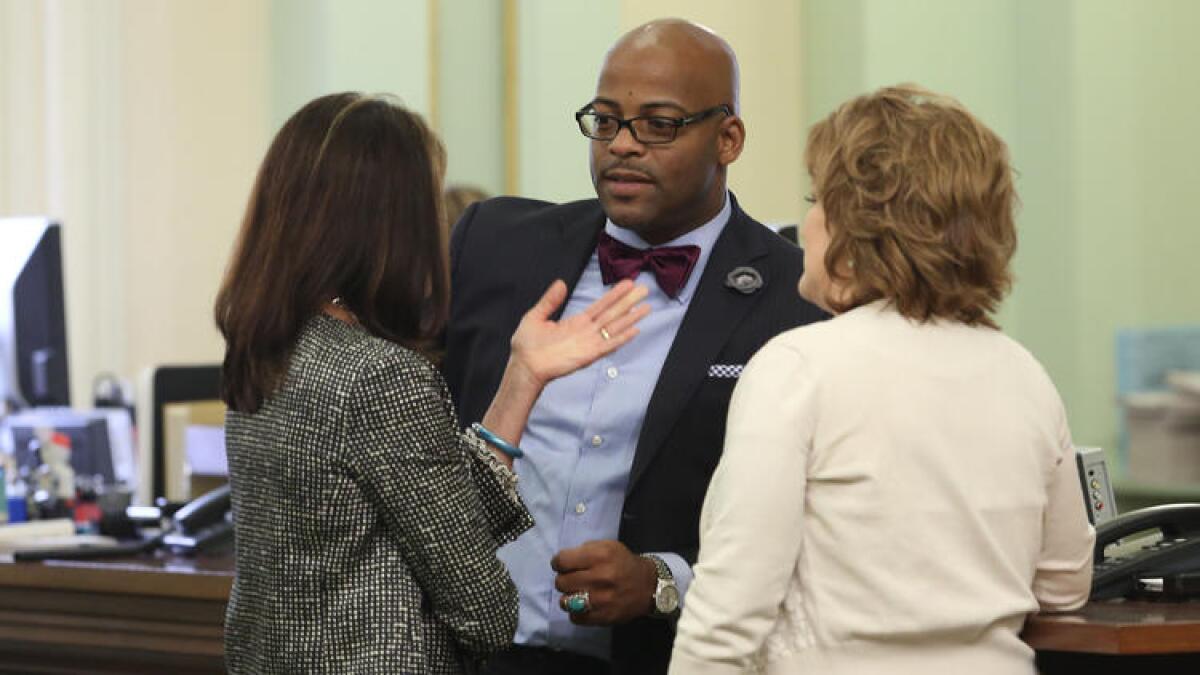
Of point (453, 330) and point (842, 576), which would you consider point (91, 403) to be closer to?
point (453, 330)

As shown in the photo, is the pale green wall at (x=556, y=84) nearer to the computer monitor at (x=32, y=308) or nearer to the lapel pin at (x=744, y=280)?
the computer monitor at (x=32, y=308)

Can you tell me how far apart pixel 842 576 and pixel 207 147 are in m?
5.26

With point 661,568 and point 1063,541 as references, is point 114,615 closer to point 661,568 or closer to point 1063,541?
point 661,568

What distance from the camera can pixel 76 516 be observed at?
3.63 m

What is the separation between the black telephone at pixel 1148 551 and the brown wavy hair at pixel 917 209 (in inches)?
18.5

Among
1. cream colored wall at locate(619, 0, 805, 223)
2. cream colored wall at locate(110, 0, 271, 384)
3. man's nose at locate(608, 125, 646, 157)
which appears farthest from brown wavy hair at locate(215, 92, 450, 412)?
cream colored wall at locate(110, 0, 271, 384)

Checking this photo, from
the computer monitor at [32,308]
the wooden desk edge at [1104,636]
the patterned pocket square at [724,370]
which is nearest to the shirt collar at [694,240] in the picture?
the patterned pocket square at [724,370]

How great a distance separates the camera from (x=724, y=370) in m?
2.19

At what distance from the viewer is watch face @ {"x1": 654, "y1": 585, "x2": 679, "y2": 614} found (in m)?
2.02

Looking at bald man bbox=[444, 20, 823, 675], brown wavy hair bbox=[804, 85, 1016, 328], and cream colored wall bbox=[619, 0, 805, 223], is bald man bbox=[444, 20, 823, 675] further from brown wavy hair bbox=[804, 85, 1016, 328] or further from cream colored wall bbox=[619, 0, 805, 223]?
cream colored wall bbox=[619, 0, 805, 223]

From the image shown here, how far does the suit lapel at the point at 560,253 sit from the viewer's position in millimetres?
2303

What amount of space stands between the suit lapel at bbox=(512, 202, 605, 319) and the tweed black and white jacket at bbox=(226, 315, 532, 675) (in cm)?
42

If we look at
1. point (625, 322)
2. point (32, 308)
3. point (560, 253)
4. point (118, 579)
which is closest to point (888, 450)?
point (625, 322)

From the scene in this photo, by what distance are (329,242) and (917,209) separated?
67 cm
